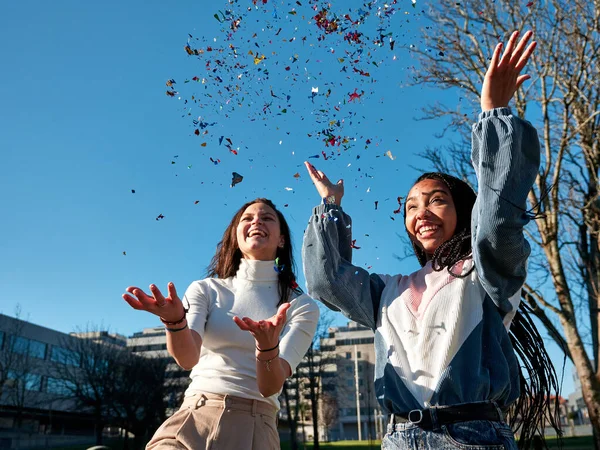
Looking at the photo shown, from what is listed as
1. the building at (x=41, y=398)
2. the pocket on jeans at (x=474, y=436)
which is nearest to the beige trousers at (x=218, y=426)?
the pocket on jeans at (x=474, y=436)

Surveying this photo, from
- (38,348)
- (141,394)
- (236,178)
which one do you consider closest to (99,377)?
(141,394)

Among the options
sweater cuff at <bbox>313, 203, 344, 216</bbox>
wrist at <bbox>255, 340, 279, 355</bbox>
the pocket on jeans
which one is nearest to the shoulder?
sweater cuff at <bbox>313, 203, 344, 216</bbox>

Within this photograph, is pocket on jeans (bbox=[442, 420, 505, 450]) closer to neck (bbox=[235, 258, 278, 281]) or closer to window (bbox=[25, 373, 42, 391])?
neck (bbox=[235, 258, 278, 281])

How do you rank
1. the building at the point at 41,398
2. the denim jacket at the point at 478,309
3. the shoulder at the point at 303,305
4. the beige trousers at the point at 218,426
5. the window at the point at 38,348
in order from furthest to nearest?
the window at the point at 38,348
the building at the point at 41,398
the shoulder at the point at 303,305
the beige trousers at the point at 218,426
the denim jacket at the point at 478,309

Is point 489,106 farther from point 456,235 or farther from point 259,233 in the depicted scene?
point 259,233

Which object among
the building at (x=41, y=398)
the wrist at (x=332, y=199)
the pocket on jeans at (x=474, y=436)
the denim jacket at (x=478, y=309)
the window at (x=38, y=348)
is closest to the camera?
the pocket on jeans at (x=474, y=436)

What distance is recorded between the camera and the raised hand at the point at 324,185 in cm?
281

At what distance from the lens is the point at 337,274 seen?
98.7 inches

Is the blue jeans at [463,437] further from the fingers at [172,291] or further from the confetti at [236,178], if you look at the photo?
the confetti at [236,178]

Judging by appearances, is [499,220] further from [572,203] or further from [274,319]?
[572,203]

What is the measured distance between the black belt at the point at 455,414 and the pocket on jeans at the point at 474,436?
0.02m

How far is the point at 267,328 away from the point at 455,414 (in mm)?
786

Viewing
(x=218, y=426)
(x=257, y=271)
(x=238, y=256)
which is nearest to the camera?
(x=218, y=426)

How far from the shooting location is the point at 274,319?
7.61 feet
